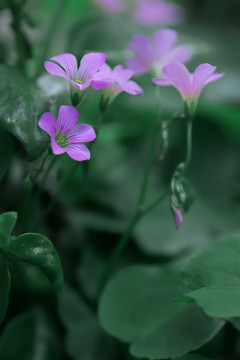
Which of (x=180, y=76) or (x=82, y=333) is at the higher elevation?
(x=180, y=76)

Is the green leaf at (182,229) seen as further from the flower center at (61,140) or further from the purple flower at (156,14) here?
the purple flower at (156,14)

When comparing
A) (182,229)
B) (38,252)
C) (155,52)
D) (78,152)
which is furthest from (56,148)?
(182,229)

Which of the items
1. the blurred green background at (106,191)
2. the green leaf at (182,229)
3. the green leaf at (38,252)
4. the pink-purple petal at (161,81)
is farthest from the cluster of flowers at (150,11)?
the green leaf at (38,252)

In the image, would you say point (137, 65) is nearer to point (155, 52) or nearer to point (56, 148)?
point (155, 52)

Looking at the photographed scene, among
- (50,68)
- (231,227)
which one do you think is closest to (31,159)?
(50,68)

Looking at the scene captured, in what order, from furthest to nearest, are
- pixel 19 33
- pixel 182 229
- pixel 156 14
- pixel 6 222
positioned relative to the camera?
pixel 156 14, pixel 182 229, pixel 19 33, pixel 6 222

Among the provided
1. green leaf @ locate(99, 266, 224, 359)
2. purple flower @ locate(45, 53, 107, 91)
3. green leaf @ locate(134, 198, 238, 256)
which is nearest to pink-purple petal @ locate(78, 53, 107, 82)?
purple flower @ locate(45, 53, 107, 91)
